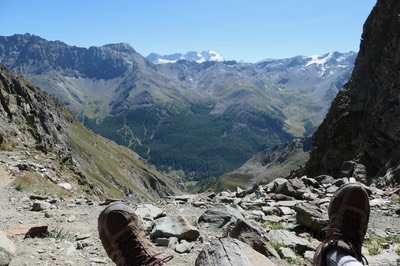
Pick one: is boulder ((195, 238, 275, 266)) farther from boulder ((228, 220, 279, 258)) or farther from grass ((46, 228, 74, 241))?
grass ((46, 228, 74, 241))

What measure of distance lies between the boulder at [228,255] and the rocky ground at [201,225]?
0.11 meters

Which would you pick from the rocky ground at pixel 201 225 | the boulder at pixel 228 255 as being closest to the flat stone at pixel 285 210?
the rocky ground at pixel 201 225

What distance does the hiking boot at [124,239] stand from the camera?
7133 mm

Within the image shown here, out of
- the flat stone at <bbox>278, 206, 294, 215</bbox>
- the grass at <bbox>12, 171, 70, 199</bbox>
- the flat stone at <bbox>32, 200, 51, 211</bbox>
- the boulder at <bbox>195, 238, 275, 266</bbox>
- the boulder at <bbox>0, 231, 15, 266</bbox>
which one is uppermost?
the boulder at <bbox>195, 238, 275, 266</bbox>

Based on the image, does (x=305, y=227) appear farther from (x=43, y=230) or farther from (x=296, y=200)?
(x=43, y=230)

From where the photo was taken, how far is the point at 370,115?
32500 millimetres

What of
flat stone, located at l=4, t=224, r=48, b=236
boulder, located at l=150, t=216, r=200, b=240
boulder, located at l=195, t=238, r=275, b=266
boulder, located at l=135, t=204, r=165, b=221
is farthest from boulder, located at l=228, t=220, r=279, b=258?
flat stone, located at l=4, t=224, r=48, b=236

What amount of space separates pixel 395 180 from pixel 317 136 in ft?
75.3

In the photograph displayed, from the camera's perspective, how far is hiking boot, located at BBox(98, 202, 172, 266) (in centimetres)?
713

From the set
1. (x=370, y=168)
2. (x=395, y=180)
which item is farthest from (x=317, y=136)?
(x=395, y=180)

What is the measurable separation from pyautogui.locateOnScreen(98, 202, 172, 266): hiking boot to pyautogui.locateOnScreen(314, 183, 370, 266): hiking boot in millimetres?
3208

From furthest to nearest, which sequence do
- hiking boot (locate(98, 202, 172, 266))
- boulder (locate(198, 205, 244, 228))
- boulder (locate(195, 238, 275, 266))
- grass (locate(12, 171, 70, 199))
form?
1. grass (locate(12, 171, 70, 199))
2. boulder (locate(198, 205, 244, 228))
3. hiking boot (locate(98, 202, 172, 266))
4. boulder (locate(195, 238, 275, 266))

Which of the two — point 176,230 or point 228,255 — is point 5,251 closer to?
point 176,230

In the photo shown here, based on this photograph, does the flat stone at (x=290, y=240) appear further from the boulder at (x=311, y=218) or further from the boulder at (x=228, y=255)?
the boulder at (x=228, y=255)
